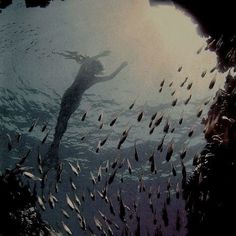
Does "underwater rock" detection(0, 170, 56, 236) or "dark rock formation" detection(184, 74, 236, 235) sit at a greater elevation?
"dark rock formation" detection(184, 74, 236, 235)

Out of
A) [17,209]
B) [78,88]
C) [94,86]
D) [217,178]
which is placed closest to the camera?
[217,178]

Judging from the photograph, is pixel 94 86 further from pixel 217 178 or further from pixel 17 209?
pixel 217 178

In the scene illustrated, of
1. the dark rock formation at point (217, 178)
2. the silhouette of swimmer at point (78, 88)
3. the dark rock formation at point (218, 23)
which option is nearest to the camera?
the dark rock formation at point (217, 178)

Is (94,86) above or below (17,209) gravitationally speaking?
above

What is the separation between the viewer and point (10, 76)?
22.2m

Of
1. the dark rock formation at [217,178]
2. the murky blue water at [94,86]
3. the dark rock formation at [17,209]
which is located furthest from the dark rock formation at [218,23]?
the murky blue water at [94,86]

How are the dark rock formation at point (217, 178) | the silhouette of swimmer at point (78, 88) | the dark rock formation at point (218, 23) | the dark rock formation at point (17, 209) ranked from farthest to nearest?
the silhouette of swimmer at point (78, 88), the dark rock formation at point (17, 209), the dark rock formation at point (218, 23), the dark rock formation at point (217, 178)

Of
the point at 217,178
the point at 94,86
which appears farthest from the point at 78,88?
the point at 217,178

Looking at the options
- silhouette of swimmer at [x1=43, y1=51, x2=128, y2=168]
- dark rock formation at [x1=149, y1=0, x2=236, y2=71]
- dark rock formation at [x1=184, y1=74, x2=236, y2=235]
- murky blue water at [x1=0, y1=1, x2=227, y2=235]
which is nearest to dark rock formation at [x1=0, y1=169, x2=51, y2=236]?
dark rock formation at [x1=184, y1=74, x2=236, y2=235]

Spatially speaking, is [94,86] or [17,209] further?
[94,86]

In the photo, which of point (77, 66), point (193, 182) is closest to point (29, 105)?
point (77, 66)

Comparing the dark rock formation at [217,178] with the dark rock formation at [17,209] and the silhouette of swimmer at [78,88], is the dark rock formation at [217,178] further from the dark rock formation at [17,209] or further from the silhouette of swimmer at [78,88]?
the silhouette of swimmer at [78,88]

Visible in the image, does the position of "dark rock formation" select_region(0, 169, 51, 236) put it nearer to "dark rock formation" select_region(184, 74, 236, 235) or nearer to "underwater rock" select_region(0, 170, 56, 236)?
"underwater rock" select_region(0, 170, 56, 236)

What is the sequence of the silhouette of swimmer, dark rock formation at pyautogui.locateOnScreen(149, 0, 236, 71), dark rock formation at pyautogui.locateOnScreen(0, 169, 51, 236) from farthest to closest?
the silhouette of swimmer < dark rock formation at pyautogui.locateOnScreen(0, 169, 51, 236) < dark rock formation at pyautogui.locateOnScreen(149, 0, 236, 71)
